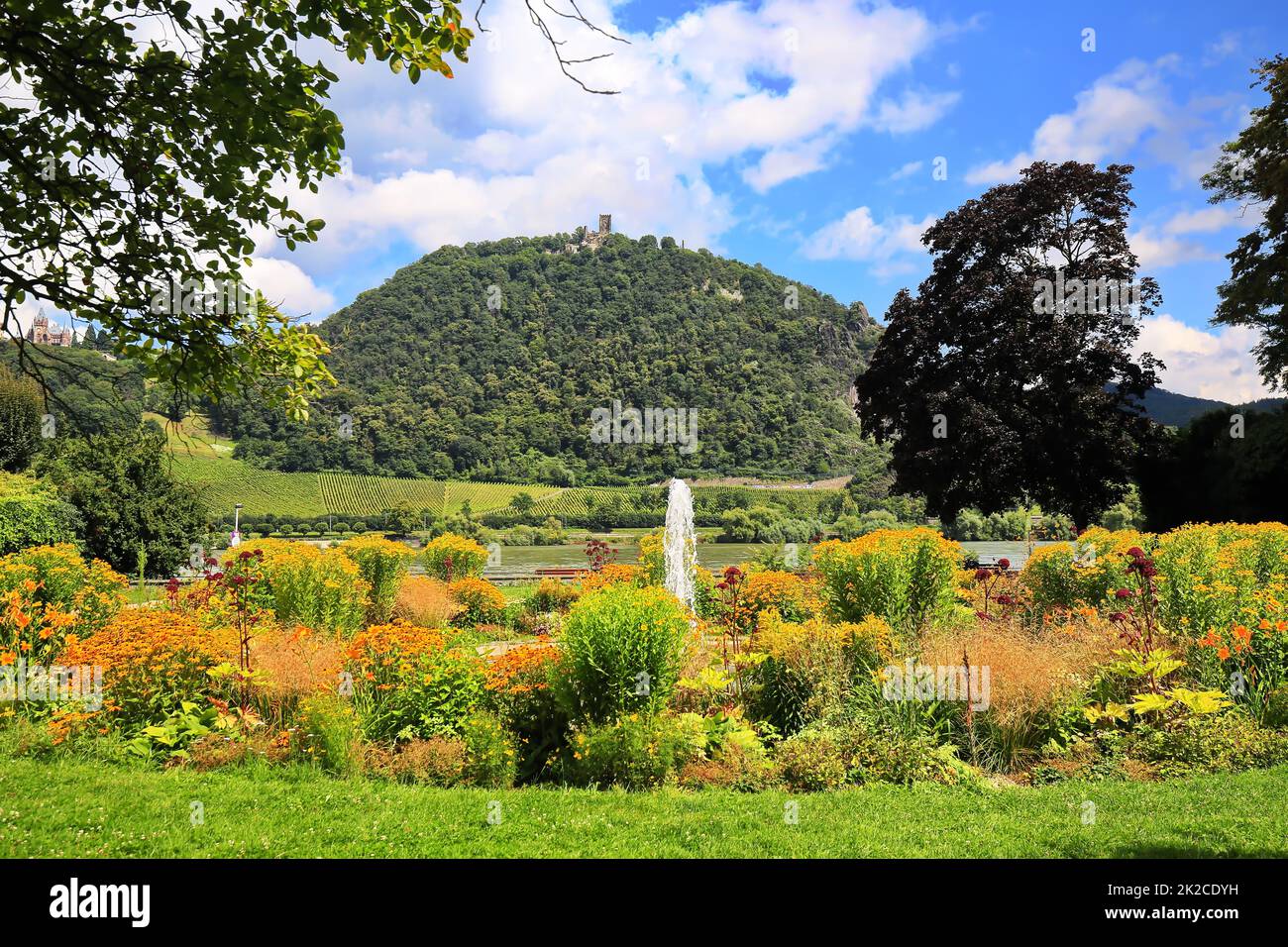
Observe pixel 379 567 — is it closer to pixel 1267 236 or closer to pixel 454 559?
pixel 454 559

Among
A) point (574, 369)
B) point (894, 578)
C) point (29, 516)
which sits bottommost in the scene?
point (894, 578)

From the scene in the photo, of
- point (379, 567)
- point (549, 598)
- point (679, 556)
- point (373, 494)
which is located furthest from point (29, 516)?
point (373, 494)

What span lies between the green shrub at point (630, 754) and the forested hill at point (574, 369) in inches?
2923

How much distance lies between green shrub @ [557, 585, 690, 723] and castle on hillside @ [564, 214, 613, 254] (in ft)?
417

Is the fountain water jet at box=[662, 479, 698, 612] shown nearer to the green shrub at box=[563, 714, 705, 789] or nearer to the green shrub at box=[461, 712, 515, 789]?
the green shrub at box=[563, 714, 705, 789]

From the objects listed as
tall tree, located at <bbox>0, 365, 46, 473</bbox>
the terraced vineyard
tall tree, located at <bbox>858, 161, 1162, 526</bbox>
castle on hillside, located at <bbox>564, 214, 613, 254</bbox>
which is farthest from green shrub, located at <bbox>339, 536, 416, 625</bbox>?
castle on hillside, located at <bbox>564, 214, 613, 254</bbox>

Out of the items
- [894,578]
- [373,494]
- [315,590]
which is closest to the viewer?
[894,578]

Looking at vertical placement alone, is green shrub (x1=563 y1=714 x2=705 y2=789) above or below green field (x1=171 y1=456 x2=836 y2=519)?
below

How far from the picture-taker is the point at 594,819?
4.48m

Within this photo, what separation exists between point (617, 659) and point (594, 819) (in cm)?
139

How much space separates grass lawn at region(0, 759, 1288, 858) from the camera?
3.93 metres

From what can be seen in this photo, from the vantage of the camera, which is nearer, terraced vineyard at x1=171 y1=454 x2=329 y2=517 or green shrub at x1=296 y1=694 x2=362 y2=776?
green shrub at x1=296 y1=694 x2=362 y2=776

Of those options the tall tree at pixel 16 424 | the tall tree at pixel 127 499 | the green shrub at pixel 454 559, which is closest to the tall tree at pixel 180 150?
the green shrub at pixel 454 559
